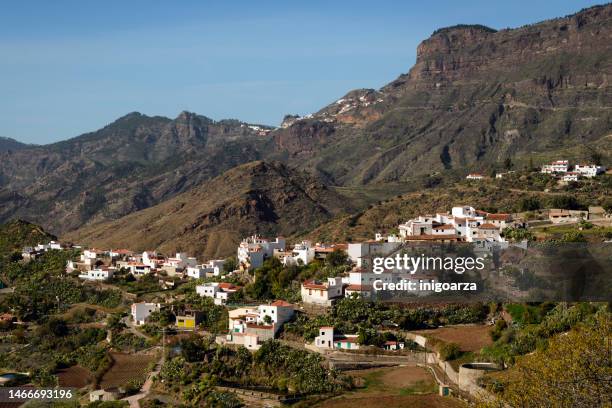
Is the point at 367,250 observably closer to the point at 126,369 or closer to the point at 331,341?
the point at 331,341

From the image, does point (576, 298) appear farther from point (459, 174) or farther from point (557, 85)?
point (557, 85)

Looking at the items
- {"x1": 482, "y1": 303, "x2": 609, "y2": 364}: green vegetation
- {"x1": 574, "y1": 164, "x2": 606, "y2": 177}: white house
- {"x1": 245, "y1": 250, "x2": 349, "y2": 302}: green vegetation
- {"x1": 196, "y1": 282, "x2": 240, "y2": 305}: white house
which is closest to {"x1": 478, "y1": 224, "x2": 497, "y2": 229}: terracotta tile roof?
{"x1": 245, "y1": 250, "x2": 349, "y2": 302}: green vegetation

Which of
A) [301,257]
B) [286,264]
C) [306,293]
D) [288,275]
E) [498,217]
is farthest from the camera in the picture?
[498,217]

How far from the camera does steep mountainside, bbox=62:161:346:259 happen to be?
304 feet

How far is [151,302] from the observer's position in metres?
49.0

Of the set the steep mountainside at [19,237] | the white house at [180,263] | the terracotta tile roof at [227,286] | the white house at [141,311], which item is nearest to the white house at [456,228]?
the terracotta tile roof at [227,286]

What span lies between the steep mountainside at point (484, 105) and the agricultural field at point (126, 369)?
101 metres

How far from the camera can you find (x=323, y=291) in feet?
131

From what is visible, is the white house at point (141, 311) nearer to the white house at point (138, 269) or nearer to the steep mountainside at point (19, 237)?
the white house at point (138, 269)

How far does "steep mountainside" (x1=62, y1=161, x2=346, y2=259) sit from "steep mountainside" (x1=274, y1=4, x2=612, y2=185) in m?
32.8

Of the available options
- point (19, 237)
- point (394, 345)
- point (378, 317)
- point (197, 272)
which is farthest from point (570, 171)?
point (19, 237)

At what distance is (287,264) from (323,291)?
8.73 metres

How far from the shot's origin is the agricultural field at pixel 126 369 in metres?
37.1

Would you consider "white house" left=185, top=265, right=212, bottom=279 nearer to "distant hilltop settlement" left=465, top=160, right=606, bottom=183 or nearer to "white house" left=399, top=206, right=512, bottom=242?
"white house" left=399, top=206, right=512, bottom=242
